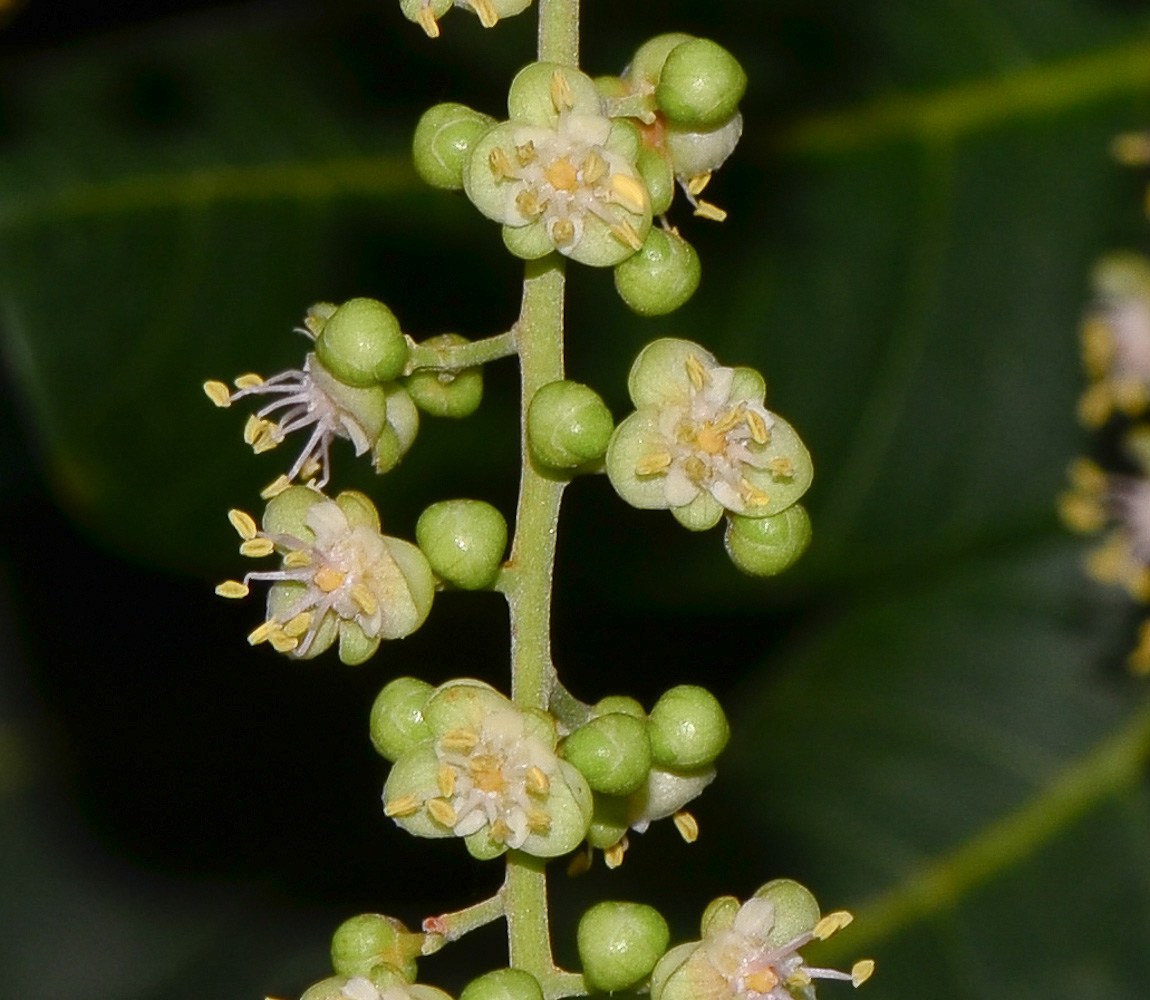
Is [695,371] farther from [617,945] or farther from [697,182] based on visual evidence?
[617,945]

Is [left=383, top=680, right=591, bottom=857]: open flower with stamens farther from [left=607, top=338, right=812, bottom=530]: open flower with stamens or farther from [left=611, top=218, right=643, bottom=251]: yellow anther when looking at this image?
[left=611, top=218, right=643, bottom=251]: yellow anther

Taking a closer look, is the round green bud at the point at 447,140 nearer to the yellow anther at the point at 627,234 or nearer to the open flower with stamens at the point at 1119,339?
the yellow anther at the point at 627,234

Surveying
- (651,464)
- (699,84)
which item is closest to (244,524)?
(651,464)

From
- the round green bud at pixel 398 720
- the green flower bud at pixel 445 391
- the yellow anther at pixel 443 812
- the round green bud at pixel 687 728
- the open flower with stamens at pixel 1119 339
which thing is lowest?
the yellow anther at pixel 443 812

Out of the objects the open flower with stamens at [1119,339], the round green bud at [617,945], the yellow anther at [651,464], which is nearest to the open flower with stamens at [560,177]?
the yellow anther at [651,464]

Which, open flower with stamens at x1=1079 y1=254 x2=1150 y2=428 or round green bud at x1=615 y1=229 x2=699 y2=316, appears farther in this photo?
open flower with stamens at x1=1079 y1=254 x2=1150 y2=428

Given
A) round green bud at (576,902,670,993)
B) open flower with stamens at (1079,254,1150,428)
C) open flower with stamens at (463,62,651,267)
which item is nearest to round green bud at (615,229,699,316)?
open flower with stamens at (463,62,651,267)
